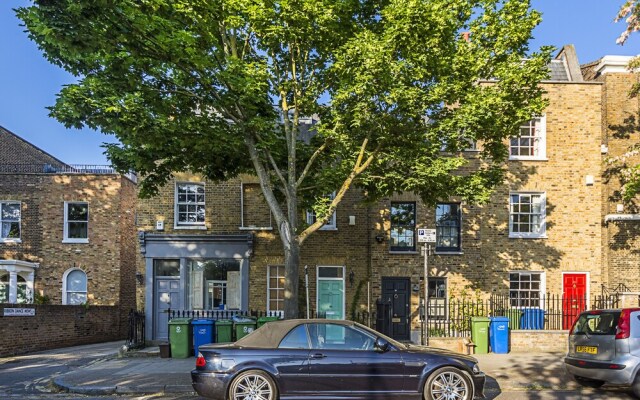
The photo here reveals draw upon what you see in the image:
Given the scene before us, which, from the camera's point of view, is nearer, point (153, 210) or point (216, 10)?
point (216, 10)

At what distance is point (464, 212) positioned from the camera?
59.9 feet

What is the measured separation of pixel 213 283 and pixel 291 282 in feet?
24.3

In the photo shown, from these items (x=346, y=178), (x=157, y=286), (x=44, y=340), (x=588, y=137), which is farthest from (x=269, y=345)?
(x=588, y=137)

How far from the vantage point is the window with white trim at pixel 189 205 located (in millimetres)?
18312

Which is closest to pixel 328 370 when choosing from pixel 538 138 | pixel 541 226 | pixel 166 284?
pixel 166 284

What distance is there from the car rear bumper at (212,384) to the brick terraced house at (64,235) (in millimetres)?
15446

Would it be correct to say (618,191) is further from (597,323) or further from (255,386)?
(255,386)

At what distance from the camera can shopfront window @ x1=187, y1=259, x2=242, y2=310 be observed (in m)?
18.4

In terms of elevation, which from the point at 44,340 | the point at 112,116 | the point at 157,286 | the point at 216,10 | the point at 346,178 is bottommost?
the point at 44,340

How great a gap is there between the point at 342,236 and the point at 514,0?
9154mm

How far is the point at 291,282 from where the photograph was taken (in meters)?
11.8

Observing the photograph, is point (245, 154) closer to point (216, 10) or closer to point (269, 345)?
point (216, 10)

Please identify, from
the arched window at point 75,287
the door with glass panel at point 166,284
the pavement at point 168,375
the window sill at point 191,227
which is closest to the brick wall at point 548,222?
the pavement at point 168,375


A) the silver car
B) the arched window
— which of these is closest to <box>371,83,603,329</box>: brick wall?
the silver car
